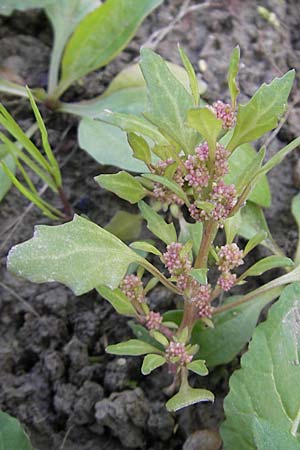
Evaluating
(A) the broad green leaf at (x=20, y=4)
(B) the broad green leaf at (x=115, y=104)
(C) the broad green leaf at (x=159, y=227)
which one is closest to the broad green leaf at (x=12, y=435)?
(C) the broad green leaf at (x=159, y=227)

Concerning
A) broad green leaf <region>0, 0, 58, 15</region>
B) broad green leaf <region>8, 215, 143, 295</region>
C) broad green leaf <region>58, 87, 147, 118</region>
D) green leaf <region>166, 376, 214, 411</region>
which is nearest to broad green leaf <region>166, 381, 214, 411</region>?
green leaf <region>166, 376, 214, 411</region>

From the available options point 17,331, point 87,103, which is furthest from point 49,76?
point 17,331

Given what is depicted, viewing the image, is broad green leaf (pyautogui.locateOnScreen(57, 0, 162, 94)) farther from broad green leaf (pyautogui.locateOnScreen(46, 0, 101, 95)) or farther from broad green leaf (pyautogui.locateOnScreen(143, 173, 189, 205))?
broad green leaf (pyautogui.locateOnScreen(143, 173, 189, 205))

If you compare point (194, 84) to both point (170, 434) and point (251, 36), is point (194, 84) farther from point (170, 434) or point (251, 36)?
point (251, 36)

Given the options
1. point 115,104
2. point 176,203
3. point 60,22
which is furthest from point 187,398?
point 60,22

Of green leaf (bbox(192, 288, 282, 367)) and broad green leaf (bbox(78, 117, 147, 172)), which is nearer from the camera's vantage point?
green leaf (bbox(192, 288, 282, 367))
